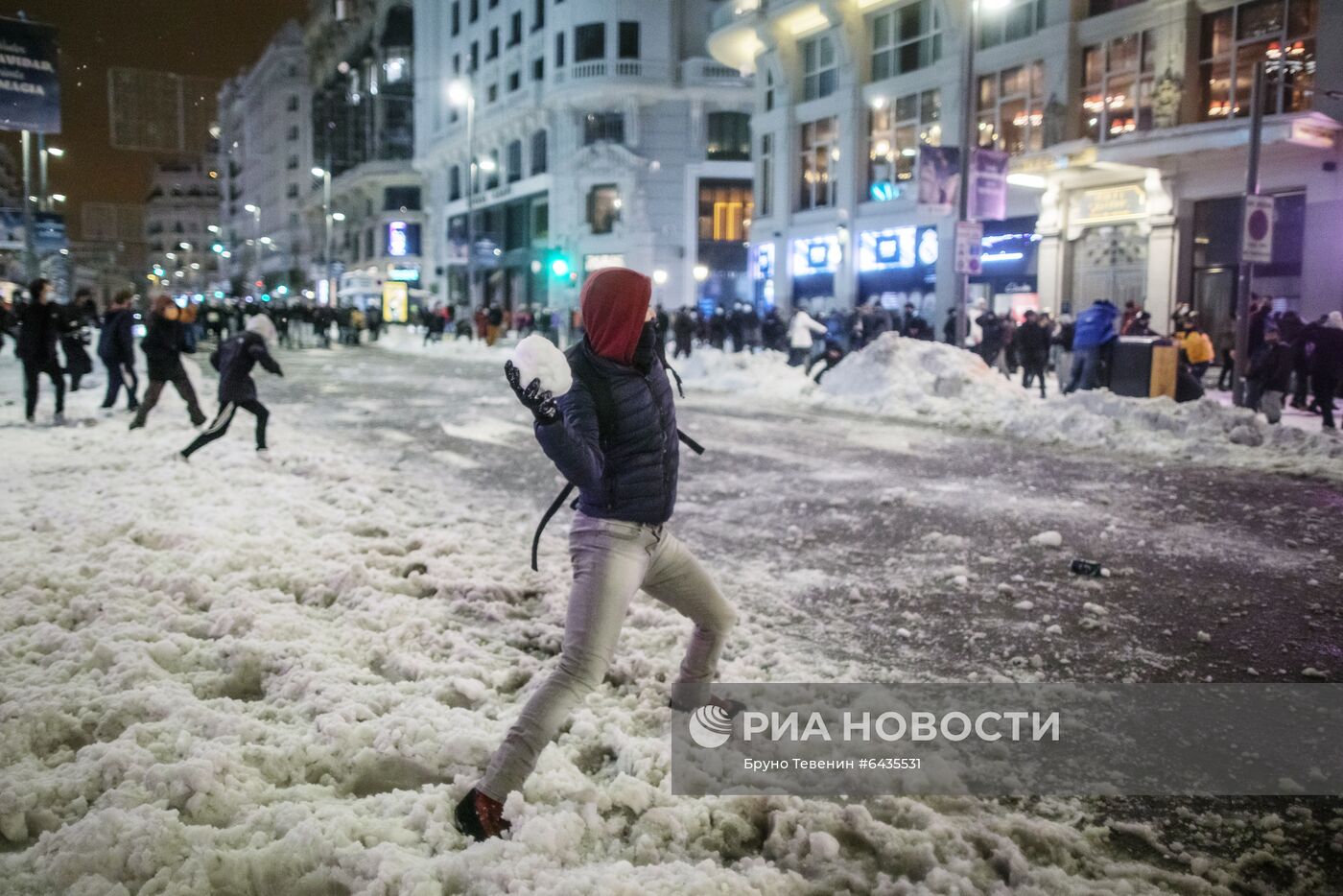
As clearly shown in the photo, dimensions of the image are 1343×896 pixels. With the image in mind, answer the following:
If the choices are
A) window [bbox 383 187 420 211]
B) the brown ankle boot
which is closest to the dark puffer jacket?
the brown ankle boot

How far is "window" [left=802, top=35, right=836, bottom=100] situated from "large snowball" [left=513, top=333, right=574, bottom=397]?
35364 millimetres

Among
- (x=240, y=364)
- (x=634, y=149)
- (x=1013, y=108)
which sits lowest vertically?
(x=240, y=364)

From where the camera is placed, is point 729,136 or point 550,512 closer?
point 550,512

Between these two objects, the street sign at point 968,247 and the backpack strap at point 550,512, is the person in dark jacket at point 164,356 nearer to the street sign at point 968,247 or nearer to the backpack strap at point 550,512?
the backpack strap at point 550,512

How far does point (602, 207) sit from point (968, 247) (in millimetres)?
35029

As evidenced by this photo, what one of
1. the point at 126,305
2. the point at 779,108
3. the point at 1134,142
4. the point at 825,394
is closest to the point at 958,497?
the point at 825,394

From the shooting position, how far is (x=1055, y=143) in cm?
2689

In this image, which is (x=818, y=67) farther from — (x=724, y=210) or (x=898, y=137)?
(x=724, y=210)

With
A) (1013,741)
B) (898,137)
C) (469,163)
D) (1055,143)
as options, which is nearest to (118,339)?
(1013,741)

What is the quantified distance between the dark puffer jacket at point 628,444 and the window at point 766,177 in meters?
37.5

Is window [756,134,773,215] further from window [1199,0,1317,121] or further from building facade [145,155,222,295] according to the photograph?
building facade [145,155,222,295]

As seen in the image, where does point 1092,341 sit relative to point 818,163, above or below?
below

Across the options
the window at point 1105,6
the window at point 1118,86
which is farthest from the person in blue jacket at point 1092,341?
the window at point 1105,6

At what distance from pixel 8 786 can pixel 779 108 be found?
37.5m
